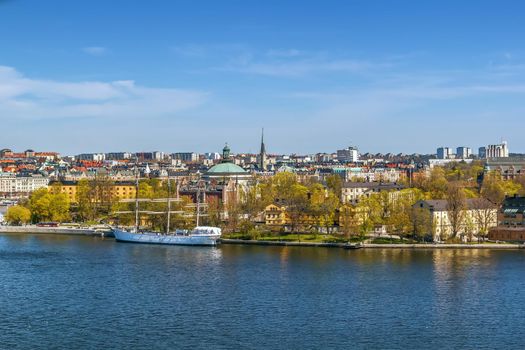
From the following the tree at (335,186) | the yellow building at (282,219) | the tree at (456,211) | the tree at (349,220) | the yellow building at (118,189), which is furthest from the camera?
the yellow building at (118,189)

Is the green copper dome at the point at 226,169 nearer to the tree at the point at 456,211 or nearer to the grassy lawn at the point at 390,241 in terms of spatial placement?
the tree at the point at 456,211

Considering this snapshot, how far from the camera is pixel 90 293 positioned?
17.2 m

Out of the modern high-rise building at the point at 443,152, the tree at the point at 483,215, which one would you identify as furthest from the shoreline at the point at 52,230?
the modern high-rise building at the point at 443,152

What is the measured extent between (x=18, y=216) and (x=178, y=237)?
33.3 ft

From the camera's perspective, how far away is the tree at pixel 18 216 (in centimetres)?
3522

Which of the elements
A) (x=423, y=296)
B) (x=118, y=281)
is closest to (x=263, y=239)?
(x=118, y=281)

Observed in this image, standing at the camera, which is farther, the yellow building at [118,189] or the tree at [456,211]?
the yellow building at [118,189]

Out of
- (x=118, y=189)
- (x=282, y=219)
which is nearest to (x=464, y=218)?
(x=282, y=219)

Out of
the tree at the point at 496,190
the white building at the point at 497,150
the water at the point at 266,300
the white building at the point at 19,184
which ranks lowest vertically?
the water at the point at 266,300

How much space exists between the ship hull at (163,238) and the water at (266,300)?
3.14 metres

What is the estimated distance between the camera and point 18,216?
35250mm

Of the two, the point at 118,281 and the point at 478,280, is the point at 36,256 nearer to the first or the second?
the point at 118,281

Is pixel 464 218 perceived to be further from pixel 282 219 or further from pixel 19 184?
pixel 19 184

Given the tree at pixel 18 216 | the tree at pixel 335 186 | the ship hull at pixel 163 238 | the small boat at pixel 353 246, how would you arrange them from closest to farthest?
1. the small boat at pixel 353 246
2. the ship hull at pixel 163 238
3. the tree at pixel 18 216
4. the tree at pixel 335 186
